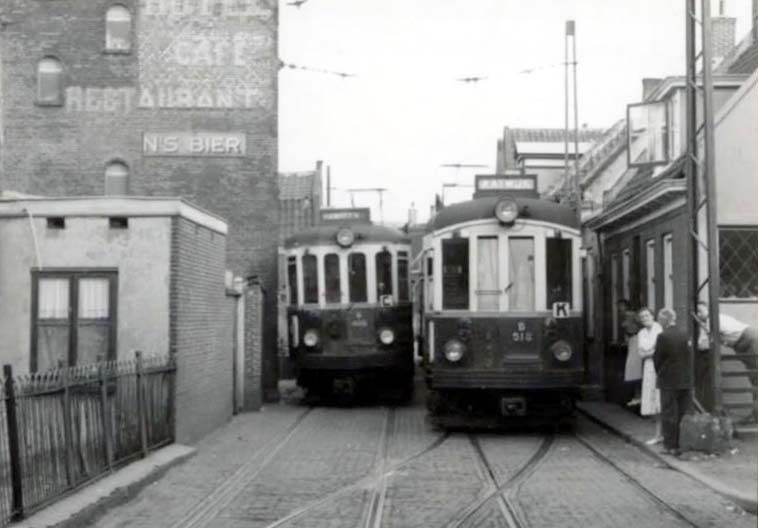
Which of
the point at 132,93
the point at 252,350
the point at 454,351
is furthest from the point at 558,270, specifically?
the point at 132,93

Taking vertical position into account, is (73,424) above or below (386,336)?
below

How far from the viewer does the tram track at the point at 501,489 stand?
10.1 m

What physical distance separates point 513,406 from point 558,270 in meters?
2.08

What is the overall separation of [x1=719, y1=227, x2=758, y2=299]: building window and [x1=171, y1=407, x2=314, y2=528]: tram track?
696cm

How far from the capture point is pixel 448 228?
17281mm

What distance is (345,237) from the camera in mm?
22312

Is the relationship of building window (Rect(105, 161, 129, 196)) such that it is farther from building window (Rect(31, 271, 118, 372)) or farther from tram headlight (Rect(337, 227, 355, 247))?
building window (Rect(31, 271, 118, 372))

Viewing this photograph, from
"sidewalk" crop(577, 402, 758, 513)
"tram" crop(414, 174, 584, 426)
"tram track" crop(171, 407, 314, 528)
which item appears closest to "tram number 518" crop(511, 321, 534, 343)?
"tram" crop(414, 174, 584, 426)

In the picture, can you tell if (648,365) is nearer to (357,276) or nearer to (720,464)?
(720,464)

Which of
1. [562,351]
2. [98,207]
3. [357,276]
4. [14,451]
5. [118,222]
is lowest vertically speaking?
[14,451]

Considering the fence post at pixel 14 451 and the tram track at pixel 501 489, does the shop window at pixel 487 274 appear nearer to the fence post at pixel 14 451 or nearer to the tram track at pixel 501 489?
the tram track at pixel 501 489

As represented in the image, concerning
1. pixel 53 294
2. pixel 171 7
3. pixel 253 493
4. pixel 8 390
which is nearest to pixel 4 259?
pixel 53 294

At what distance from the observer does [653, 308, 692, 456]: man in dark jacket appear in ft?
46.5

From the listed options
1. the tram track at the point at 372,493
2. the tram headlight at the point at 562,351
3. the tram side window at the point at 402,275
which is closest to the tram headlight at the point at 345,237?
the tram side window at the point at 402,275
